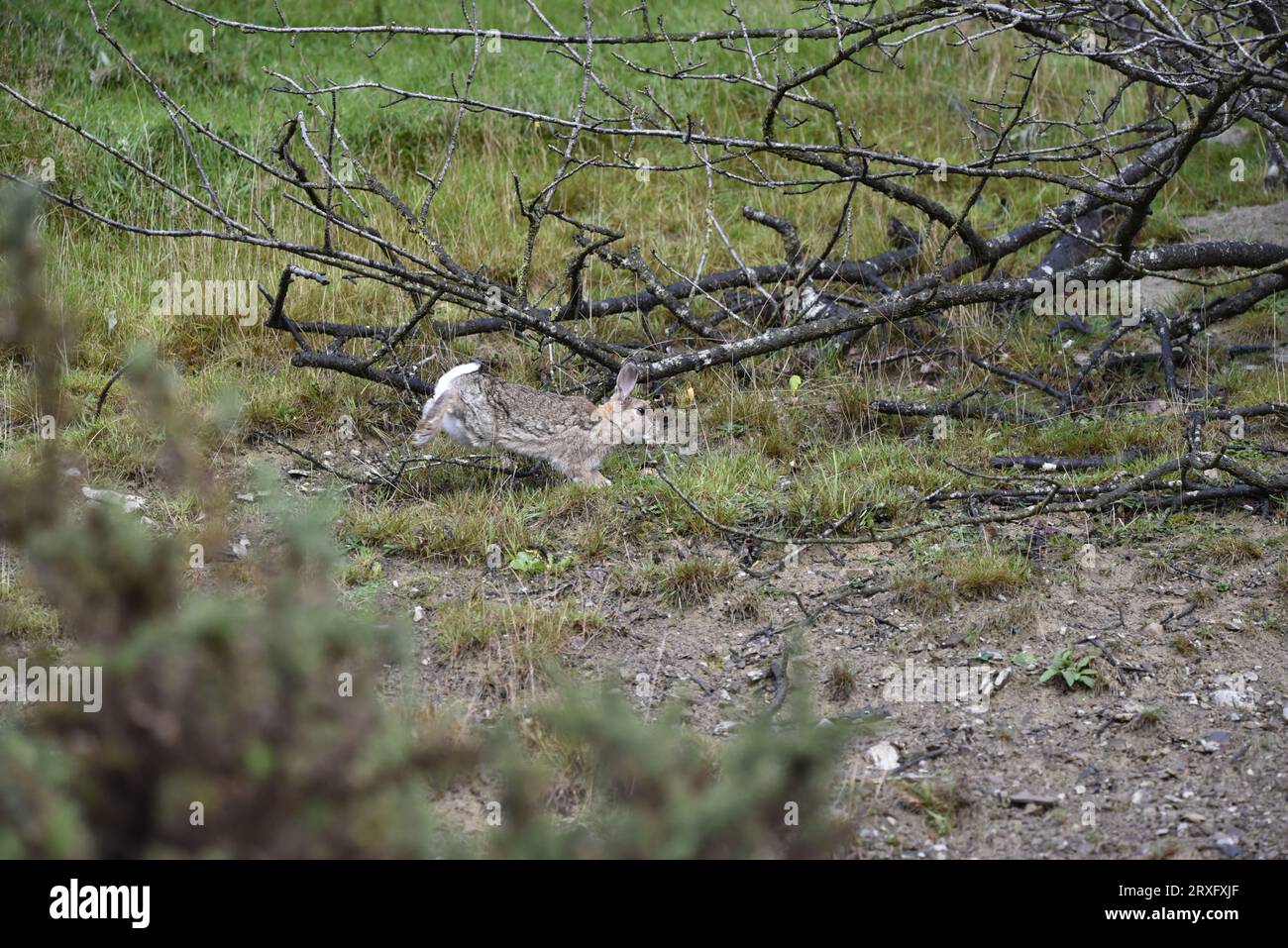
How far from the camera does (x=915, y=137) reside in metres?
8.93

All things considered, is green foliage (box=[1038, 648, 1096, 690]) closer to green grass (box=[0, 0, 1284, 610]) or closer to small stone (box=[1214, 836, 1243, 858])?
green grass (box=[0, 0, 1284, 610])

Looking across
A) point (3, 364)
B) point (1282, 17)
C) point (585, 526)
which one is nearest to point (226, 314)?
point (3, 364)

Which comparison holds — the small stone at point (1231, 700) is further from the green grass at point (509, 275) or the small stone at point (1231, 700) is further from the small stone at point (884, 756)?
the small stone at point (884, 756)

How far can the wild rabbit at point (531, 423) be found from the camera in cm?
598

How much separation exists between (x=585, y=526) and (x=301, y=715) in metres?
3.42

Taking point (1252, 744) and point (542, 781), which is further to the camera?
point (1252, 744)

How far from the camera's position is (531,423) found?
19.7 feet

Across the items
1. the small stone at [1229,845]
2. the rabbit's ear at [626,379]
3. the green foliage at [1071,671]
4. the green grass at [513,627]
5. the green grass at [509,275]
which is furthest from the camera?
the rabbit's ear at [626,379]

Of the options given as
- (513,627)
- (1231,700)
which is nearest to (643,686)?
(513,627)

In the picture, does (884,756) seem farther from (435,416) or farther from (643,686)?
(435,416)

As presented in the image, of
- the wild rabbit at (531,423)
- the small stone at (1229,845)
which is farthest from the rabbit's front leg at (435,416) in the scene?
the small stone at (1229,845)

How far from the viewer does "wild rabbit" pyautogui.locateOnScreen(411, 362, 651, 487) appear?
5.98 m

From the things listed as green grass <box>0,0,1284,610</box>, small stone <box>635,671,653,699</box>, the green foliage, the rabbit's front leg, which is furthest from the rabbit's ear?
the green foliage

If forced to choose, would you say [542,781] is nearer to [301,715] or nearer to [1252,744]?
[301,715]
